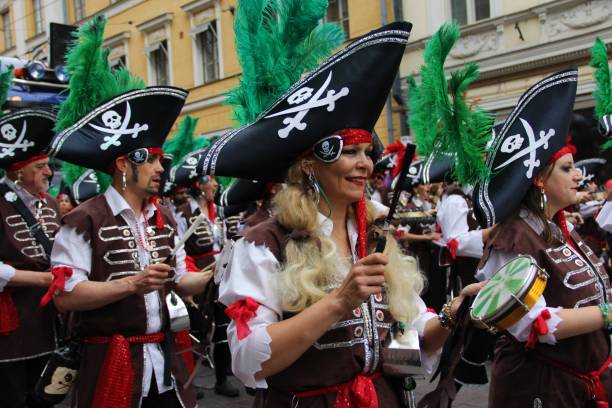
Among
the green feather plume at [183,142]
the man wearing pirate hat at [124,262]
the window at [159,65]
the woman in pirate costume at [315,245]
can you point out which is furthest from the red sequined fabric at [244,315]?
the window at [159,65]

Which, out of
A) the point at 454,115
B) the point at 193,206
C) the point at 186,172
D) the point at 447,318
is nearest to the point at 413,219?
the point at 454,115

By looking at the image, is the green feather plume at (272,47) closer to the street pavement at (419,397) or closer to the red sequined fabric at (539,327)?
the red sequined fabric at (539,327)

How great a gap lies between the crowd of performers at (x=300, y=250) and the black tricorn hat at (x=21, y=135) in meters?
0.01

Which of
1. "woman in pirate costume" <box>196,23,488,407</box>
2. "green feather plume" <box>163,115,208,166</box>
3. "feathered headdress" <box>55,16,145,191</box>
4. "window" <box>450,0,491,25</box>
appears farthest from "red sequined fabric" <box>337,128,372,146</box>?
"window" <box>450,0,491,25</box>

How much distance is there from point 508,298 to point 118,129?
2.38 m

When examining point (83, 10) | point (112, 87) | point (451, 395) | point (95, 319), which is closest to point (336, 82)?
point (451, 395)

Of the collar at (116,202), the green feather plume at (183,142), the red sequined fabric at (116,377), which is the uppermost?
the green feather plume at (183,142)

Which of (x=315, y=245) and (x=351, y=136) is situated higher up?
(x=351, y=136)

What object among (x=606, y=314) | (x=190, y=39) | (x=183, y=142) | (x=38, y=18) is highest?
(x=38, y=18)

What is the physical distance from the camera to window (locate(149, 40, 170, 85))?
22.4m

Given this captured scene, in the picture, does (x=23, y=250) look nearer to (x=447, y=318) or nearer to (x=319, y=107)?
(x=319, y=107)

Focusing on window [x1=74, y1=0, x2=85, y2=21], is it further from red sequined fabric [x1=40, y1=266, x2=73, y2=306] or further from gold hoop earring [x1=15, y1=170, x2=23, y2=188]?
red sequined fabric [x1=40, y1=266, x2=73, y2=306]

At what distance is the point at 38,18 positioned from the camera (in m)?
27.4

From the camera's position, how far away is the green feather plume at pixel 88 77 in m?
4.13
